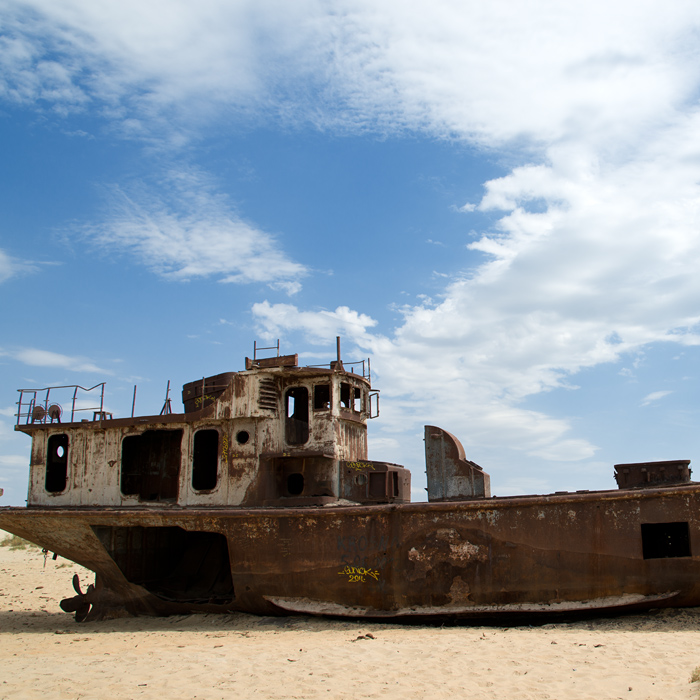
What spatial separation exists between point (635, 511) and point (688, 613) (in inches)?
50.4

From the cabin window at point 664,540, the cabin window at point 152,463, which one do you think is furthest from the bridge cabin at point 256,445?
the cabin window at point 664,540

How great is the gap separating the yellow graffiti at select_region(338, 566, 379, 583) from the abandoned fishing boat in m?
0.02

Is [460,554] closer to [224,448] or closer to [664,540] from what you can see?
[664,540]

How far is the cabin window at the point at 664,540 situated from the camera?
28.8ft

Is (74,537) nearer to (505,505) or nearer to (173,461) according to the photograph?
(173,461)

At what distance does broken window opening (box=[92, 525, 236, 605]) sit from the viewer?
10789 millimetres

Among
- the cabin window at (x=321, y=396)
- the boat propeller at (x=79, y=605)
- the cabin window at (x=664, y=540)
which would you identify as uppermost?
the cabin window at (x=321, y=396)

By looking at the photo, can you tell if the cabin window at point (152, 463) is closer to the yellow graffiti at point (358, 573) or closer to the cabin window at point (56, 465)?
the cabin window at point (56, 465)

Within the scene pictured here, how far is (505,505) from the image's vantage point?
8.45m

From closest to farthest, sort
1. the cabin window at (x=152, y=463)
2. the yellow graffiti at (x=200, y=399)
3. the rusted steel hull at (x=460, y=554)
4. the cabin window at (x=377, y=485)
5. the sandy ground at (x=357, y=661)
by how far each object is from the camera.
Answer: the sandy ground at (x=357, y=661), the rusted steel hull at (x=460, y=554), the cabin window at (x=377, y=485), the yellow graffiti at (x=200, y=399), the cabin window at (x=152, y=463)

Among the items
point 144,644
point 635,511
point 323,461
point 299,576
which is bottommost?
point 144,644

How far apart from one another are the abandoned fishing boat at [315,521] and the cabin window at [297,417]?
0.12 ft

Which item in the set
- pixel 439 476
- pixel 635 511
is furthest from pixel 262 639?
pixel 635 511

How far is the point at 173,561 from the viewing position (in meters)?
12.1
